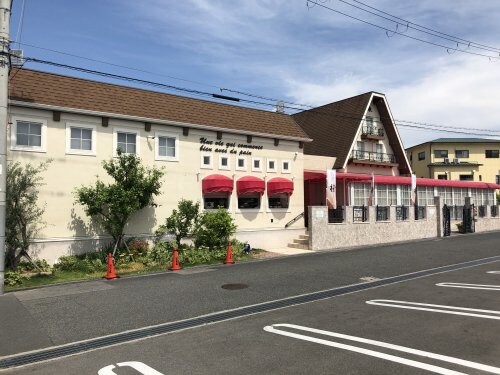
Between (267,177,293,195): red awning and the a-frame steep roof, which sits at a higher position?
the a-frame steep roof

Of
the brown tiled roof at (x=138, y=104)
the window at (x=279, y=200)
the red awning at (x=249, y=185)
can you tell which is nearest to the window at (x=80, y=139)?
the brown tiled roof at (x=138, y=104)

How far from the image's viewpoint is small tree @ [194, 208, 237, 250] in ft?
59.5

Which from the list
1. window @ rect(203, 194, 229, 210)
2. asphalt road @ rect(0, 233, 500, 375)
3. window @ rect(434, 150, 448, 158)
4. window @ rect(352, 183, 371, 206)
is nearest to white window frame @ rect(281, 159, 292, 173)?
window @ rect(203, 194, 229, 210)

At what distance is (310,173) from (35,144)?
15.1 metres

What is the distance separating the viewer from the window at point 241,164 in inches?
828

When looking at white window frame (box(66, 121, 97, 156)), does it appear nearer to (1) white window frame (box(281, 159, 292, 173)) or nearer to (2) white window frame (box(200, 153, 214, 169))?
(2) white window frame (box(200, 153, 214, 169))

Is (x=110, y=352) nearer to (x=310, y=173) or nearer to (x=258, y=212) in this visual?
(x=258, y=212)

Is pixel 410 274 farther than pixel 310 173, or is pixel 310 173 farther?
pixel 310 173

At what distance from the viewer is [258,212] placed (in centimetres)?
2153

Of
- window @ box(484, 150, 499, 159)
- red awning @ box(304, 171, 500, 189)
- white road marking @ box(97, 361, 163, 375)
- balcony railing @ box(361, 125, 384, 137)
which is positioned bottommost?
white road marking @ box(97, 361, 163, 375)

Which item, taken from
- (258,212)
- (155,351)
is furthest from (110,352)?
(258,212)

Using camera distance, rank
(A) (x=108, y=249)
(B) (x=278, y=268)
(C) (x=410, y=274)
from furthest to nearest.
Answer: (A) (x=108, y=249), (B) (x=278, y=268), (C) (x=410, y=274)

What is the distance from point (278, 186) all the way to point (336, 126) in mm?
11538

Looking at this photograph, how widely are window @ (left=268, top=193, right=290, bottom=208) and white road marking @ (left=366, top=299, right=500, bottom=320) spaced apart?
504 inches
